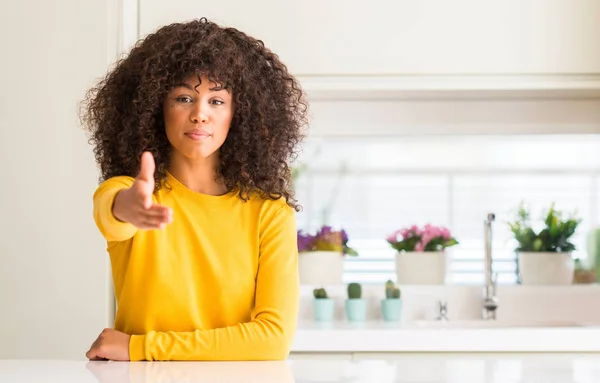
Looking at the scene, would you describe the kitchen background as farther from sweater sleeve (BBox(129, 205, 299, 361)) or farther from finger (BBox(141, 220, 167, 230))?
finger (BBox(141, 220, 167, 230))

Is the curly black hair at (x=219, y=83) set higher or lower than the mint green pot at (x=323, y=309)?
higher

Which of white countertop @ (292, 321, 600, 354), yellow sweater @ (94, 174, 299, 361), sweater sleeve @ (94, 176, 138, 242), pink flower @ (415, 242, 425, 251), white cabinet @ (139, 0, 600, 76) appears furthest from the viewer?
pink flower @ (415, 242, 425, 251)

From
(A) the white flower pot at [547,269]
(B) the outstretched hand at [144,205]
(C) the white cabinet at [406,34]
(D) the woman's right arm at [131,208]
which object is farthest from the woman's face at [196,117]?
(A) the white flower pot at [547,269]

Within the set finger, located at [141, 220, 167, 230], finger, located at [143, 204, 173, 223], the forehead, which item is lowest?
finger, located at [141, 220, 167, 230]

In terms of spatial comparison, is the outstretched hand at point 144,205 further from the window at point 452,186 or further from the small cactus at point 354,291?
the window at point 452,186

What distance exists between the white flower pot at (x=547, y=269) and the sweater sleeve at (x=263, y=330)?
4.98 feet

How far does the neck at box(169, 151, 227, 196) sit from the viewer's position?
1491 mm

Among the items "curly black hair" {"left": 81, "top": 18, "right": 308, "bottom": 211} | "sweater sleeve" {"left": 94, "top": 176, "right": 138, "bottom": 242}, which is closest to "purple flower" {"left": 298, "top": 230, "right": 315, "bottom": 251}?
"curly black hair" {"left": 81, "top": 18, "right": 308, "bottom": 211}

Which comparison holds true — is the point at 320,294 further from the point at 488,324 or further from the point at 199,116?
the point at 199,116

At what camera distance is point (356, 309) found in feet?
8.53

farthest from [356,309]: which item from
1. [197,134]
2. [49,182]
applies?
[197,134]

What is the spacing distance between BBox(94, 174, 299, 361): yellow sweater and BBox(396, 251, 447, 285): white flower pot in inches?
53.8

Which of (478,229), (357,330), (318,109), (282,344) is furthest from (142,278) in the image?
(478,229)

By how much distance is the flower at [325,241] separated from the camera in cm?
282
